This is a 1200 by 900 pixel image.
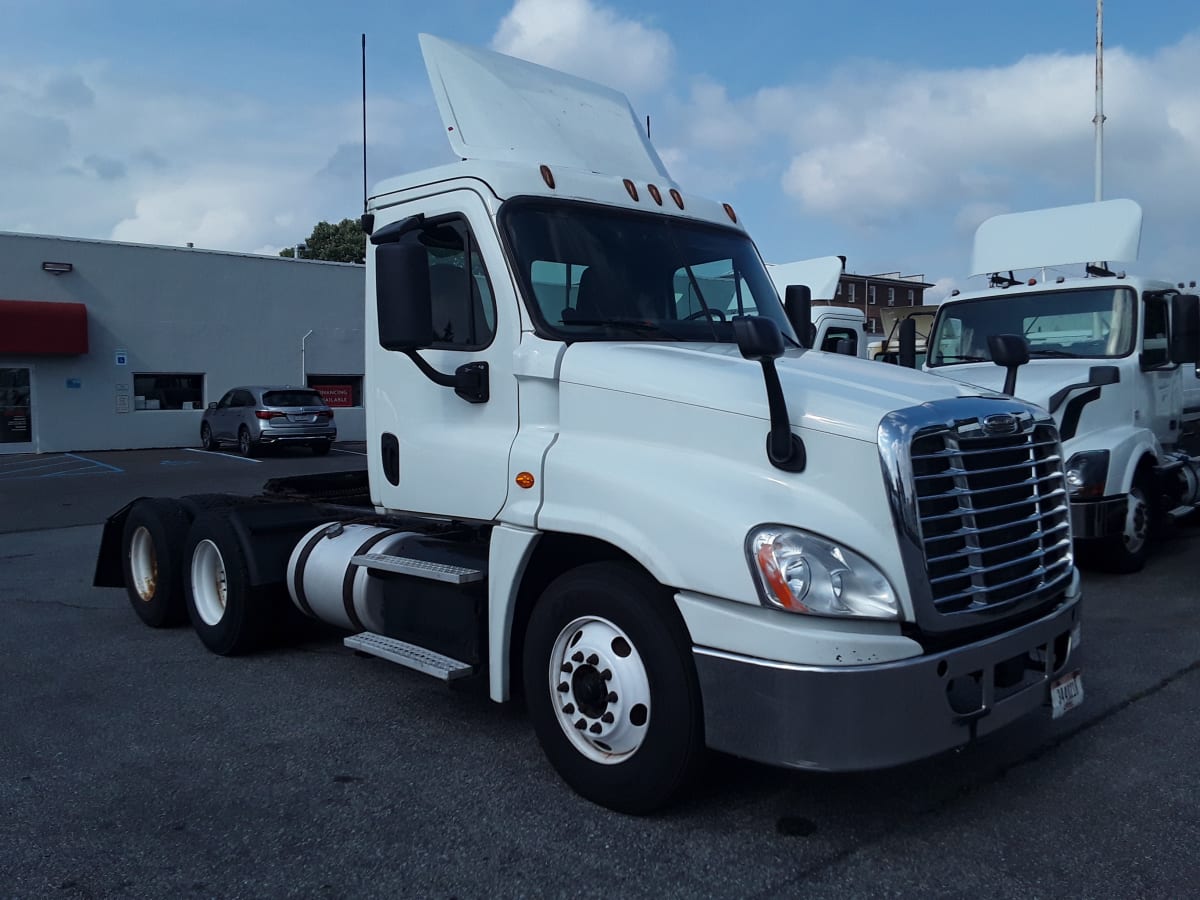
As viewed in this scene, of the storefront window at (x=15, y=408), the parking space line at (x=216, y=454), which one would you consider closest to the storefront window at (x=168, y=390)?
the parking space line at (x=216, y=454)

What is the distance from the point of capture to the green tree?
197 ft

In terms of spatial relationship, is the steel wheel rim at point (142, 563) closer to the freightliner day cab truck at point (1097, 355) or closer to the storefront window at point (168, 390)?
the freightliner day cab truck at point (1097, 355)

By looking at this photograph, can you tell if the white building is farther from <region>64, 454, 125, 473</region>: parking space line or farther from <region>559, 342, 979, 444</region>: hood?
<region>559, 342, 979, 444</region>: hood

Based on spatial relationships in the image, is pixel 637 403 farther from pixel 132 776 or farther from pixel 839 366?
pixel 132 776

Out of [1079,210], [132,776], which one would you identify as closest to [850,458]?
[132,776]

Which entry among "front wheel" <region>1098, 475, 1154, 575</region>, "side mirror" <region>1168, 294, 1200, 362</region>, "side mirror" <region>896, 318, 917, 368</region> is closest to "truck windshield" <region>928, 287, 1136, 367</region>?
"side mirror" <region>1168, 294, 1200, 362</region>

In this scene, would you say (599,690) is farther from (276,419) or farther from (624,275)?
Answer: (276,419)

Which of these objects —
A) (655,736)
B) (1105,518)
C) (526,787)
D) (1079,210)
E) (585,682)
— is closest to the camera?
(655,736)

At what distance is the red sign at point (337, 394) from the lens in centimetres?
3078

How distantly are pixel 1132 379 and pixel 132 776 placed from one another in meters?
8.01

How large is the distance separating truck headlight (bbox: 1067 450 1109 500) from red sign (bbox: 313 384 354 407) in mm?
25486

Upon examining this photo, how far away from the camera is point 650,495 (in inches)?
148

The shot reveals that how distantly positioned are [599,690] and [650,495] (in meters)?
0.79

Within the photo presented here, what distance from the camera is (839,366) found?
4.34 meters
